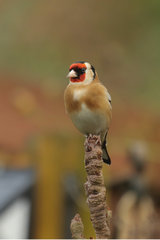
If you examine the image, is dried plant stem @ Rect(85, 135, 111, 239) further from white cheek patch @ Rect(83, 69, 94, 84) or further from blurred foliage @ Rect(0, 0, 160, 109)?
blurred foliage @ Rect(0, 0, 160, 109)

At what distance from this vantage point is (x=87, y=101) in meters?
0.46

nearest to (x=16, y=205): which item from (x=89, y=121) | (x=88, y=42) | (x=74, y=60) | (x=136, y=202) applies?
(x=136, y=202)

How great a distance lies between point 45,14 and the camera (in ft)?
24.3

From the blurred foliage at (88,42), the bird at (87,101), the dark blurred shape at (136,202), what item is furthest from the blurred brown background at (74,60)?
the bird at (87,101)

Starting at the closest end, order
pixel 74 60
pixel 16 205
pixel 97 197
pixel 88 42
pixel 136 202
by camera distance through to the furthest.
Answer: pixel 97 197 < pixel 16 205 < pixel 136 202 < pixel 74 60 < pixel 88 42

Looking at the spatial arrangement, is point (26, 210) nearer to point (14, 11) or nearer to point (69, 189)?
point (69, 189)

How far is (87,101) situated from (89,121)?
0.03m

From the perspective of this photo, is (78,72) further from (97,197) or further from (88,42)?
(88,42)

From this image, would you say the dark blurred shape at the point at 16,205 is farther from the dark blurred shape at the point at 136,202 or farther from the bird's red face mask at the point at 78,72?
the bird's red face mask at the point at 78,72

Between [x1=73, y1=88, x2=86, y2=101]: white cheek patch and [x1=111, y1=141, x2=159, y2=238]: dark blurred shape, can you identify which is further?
[x1=111, y1=141, x2=159, y2=238]: dark blurred shape

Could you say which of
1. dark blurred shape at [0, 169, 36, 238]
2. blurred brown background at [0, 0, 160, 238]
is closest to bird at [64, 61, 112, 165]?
dark blurred shape at [0, 169, 36, 238]

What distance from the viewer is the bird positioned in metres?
0.45

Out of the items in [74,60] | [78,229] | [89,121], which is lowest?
[78,229]

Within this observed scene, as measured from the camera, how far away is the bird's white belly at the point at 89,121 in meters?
0.48
